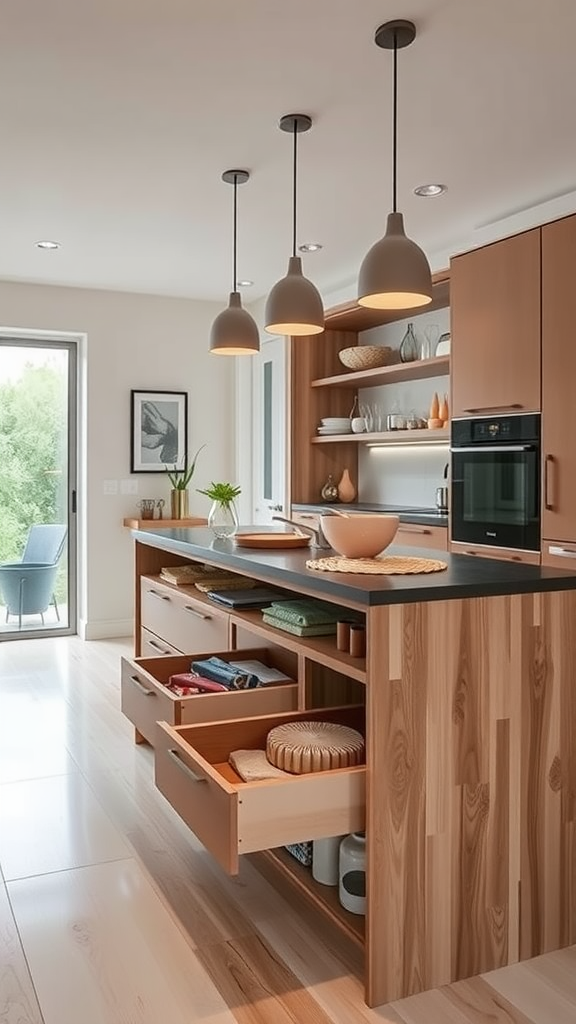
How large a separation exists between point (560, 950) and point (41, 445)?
196 inches

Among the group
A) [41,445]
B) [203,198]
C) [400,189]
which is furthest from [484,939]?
[41,445]

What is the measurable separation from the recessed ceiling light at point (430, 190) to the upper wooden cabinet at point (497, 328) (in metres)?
0.30

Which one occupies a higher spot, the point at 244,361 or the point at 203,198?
the point at 203,198

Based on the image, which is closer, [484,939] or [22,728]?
[484,939]

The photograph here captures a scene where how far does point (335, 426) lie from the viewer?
5.40m

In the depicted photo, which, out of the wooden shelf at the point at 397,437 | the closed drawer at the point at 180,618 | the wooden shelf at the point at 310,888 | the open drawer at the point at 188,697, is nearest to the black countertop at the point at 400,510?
the wooden shelf at the point at 397,437

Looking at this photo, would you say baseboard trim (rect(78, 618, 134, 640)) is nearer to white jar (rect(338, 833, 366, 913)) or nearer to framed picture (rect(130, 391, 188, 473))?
framed picture (rect(130, 391, 188, 473))

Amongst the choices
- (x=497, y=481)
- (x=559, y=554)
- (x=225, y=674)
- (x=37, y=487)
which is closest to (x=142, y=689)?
(x=225, y=674)

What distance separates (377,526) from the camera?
2346mm

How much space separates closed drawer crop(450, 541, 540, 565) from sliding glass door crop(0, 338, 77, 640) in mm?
3300

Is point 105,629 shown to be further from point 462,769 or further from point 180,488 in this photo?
point 462,769

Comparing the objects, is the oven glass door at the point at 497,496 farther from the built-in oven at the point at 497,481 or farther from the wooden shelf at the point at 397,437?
the wooden shelf at the point at 397,437

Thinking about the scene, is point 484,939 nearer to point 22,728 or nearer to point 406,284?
point 406,284

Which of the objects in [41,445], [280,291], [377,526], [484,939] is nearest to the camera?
[484,939]
